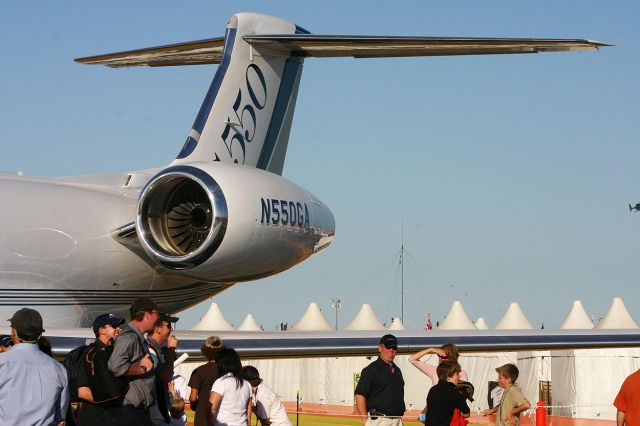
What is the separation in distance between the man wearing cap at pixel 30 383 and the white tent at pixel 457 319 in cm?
2812

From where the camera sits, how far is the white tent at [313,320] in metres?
35.0

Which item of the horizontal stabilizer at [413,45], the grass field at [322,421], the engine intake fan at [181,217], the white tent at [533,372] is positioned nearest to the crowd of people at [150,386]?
the engine intake fan at [181,217]

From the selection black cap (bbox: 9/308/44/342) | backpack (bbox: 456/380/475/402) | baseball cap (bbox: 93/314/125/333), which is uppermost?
baseball cap (bbox: 93/314/125/333)

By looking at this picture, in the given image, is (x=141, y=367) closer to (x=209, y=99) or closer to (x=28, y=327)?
(x=28, y=327)

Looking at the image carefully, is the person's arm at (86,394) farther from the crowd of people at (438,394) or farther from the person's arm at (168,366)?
the crowd of people at (438,394)

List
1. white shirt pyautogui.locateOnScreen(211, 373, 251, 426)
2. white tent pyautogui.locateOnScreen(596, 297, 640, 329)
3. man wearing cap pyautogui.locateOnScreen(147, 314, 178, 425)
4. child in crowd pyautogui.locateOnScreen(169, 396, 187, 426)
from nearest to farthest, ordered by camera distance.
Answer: man wearing cap pyautogui.locateOnScreen(147, 314, 178, 425) → white shirt pyautogui.locateOnScreen(211, 373, 251, 426) → child in crowd pyautogui.locateOnScreen(169, 396, 187, 426) → white tent pyautogui.locateOnScreen(596, 297, 640, 329)

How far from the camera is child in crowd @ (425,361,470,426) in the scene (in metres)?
8.81

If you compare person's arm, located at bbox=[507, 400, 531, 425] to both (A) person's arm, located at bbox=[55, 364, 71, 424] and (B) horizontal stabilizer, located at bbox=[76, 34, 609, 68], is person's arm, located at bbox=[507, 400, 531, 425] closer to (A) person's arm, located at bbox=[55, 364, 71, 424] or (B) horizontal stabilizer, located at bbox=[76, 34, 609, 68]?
(A) person's arm, located at bbox=[55, 364, 71, 424]

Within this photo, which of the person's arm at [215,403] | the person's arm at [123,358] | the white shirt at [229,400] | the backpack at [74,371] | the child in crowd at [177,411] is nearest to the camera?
the person's arm at [123,358]

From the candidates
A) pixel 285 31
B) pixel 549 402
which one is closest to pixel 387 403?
pixel 285 31

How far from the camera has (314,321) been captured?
35.2m

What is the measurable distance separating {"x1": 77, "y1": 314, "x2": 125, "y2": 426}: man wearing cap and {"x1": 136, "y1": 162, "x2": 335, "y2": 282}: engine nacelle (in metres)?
5.57

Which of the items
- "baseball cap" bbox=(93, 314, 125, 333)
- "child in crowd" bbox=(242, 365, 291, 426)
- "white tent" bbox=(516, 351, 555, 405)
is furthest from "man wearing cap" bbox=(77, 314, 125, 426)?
"white tent" bbox=(516, 351, 555, 405)

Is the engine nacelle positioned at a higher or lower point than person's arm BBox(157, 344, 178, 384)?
higher
